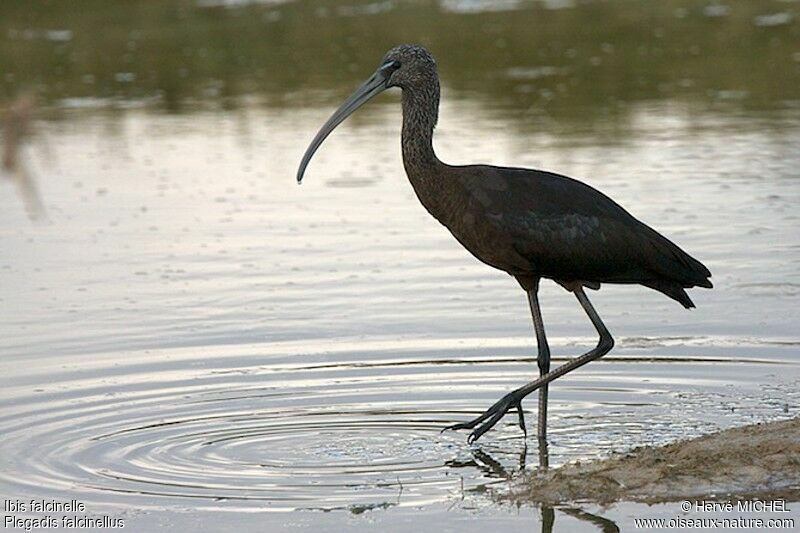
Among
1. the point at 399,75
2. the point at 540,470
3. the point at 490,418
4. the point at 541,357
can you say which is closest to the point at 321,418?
the point at 490,418

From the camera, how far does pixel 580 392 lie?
7758mm

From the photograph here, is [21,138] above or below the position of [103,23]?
above

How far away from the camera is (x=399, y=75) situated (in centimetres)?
729

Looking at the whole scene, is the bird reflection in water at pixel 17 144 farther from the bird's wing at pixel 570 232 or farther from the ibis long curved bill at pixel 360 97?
the ibis long curved bill at pixel 360 97

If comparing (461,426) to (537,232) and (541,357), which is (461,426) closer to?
(541,357)

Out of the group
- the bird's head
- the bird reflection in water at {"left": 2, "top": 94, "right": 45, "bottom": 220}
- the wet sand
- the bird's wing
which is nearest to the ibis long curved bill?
the bird's head

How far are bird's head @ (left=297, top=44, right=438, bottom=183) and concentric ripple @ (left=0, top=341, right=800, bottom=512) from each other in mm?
1138

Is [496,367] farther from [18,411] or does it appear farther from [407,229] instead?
[407,229]

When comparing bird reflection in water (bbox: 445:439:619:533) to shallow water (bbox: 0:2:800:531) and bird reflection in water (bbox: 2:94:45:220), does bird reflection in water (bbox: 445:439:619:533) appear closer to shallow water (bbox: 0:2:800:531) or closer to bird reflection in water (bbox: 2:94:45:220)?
shallow water (bbox: 0:2:800:531)

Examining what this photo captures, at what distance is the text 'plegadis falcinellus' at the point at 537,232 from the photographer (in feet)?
22.5

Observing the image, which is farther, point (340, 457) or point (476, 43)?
point (476, 43)

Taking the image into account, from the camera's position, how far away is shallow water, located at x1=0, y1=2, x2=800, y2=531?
6.52m

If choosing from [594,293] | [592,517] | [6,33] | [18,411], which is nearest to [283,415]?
[18,411]

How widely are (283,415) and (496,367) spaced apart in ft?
4.12
